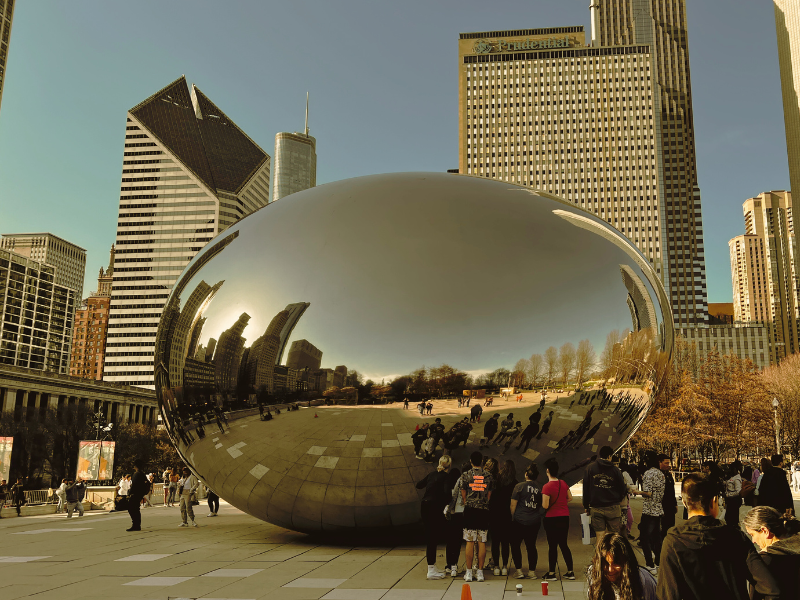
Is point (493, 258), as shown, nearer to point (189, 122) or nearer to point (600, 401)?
point (600, 401)

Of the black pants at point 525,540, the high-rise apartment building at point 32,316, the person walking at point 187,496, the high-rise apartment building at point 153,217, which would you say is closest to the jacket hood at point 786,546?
the black pants at point 525,540

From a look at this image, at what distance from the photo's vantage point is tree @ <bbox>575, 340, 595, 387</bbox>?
357 inches

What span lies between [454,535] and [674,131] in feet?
558

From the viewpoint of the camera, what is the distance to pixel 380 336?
862cm

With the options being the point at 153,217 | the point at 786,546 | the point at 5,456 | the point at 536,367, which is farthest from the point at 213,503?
the point at 153,217

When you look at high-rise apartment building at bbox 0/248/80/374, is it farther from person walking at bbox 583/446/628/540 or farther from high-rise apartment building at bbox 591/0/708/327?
person walking at bbox 583/446/628/540

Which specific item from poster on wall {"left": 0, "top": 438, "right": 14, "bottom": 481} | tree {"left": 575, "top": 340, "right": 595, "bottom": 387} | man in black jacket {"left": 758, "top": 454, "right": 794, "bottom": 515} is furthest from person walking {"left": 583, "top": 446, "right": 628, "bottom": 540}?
poster on wall {"left": 0, "top": 438, "right": 14, "bottom": 481}

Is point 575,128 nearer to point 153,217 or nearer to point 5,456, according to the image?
point 153,217

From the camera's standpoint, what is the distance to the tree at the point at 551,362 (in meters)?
8.84

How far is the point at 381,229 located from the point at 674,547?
638 centimetres

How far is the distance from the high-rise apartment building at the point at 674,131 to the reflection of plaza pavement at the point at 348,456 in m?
133

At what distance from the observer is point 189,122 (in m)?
196

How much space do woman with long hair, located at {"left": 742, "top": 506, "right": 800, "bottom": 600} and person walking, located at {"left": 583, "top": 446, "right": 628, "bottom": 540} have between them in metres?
4.65

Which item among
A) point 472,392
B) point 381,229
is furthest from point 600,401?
point 381,229
